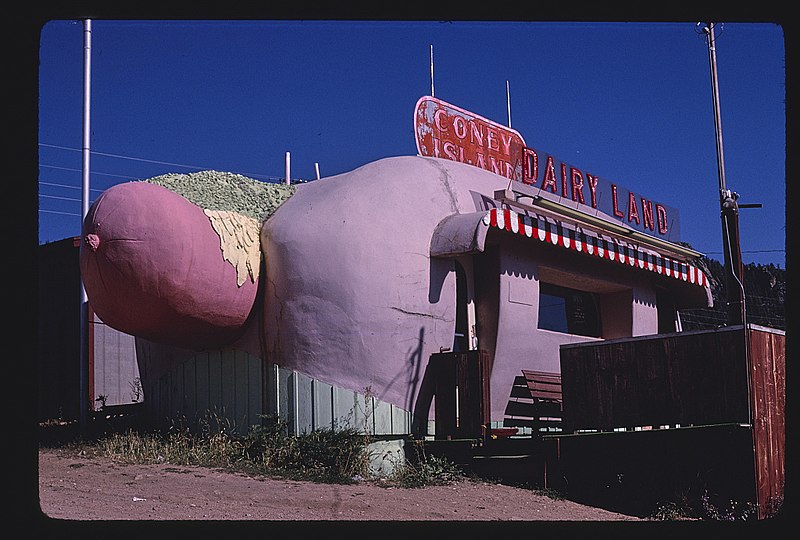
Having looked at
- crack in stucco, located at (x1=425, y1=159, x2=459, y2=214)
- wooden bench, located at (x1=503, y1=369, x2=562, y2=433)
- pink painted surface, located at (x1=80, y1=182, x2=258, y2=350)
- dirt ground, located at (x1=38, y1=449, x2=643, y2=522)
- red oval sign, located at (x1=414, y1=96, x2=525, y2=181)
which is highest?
red oval sign, located at (x1=414, y1=96, x2=525, y2=181)

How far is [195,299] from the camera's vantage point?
11.0 meters

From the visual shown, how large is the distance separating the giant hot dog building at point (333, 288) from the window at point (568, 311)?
952 mm

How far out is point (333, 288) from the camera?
11281 mm

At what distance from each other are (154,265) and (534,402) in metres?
5.42

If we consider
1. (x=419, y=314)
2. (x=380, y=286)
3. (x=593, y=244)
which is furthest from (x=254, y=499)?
(x=593, y=244)

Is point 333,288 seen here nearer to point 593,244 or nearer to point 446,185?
point 446,185

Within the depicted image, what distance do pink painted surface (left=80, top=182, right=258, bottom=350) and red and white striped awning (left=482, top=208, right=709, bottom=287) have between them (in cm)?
352

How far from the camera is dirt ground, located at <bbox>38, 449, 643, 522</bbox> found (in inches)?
328

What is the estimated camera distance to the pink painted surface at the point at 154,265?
10.5m

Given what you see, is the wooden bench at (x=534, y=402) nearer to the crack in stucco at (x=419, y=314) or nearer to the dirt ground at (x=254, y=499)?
the crack in stucco at (x=419, y=314)

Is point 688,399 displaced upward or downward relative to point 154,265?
downward

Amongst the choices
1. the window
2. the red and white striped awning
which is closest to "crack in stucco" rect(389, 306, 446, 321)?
the red and white striped awning

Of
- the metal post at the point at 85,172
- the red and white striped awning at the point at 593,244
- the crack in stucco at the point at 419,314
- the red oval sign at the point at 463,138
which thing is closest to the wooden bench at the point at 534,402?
the crack in stucco at the point at 419,314

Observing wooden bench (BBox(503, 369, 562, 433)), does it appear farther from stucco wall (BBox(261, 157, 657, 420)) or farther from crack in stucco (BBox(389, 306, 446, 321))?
crack in stucco (BBox(389, 306, 446, 321))
